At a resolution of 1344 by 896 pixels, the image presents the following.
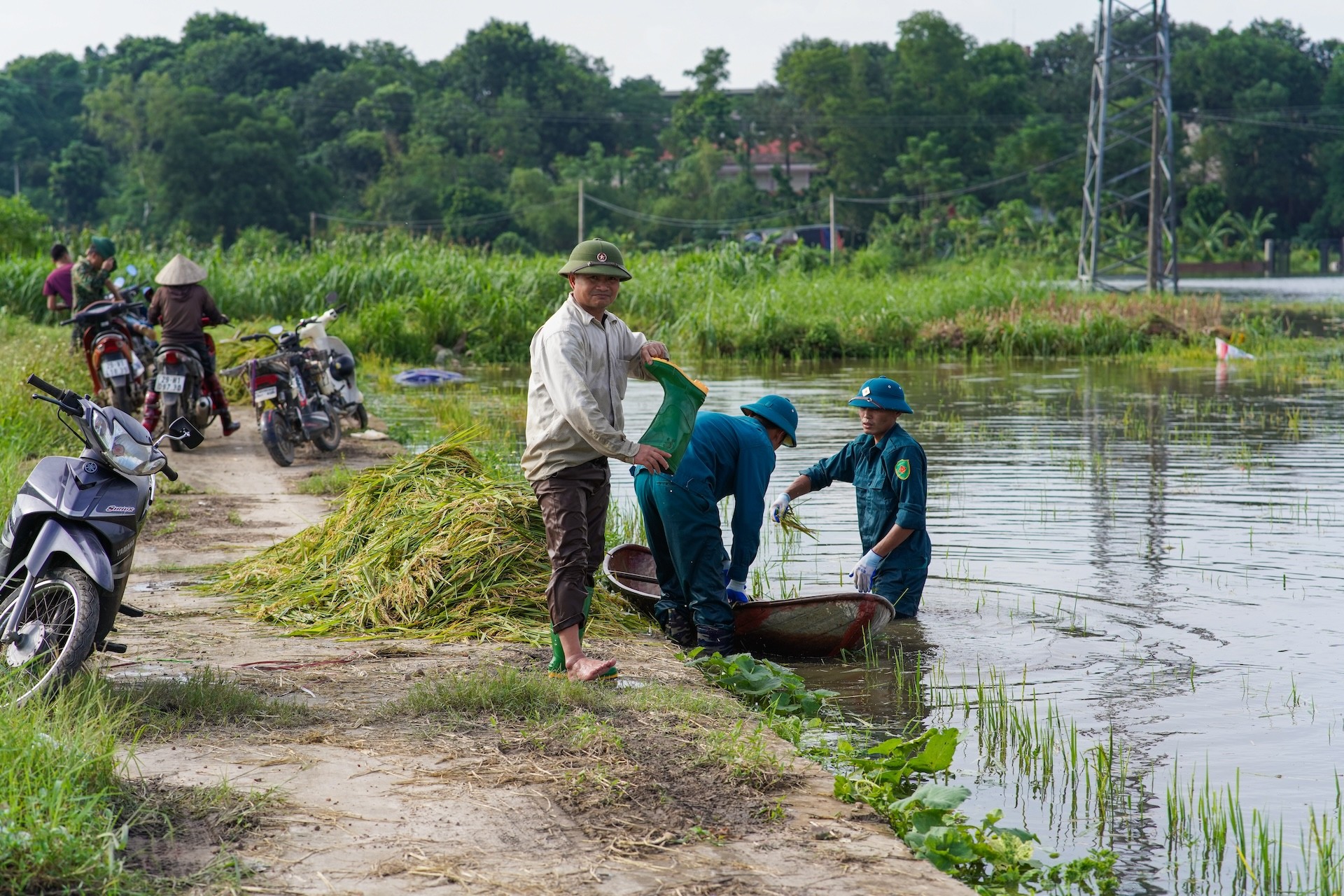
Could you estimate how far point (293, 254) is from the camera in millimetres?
28703

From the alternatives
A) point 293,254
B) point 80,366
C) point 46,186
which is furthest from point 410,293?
point 46,186

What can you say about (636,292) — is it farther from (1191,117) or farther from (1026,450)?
(1191,117)

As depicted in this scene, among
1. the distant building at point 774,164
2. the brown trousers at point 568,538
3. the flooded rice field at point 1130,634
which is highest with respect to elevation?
the distant building at point 774,164

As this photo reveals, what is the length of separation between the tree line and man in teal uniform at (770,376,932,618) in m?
51.9

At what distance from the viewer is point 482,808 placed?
12.9 feet

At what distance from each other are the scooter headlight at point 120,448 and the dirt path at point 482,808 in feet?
2.74

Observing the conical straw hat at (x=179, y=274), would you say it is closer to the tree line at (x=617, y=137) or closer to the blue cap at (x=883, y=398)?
the blue cap at (x=883, y=398)

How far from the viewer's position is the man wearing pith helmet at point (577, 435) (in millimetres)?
5168

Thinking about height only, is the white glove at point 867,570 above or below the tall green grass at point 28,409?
below

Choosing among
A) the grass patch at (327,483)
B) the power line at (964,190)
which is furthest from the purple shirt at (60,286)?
the power line at (964,190)

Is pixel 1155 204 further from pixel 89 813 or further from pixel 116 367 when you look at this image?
pixel 89 813

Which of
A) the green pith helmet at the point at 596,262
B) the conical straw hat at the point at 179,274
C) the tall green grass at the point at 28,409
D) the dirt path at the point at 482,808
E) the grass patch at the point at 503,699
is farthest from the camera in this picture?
the conical straw hat at the point at 179,274

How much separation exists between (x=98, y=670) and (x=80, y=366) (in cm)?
995

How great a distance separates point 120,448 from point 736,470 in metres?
2.76
